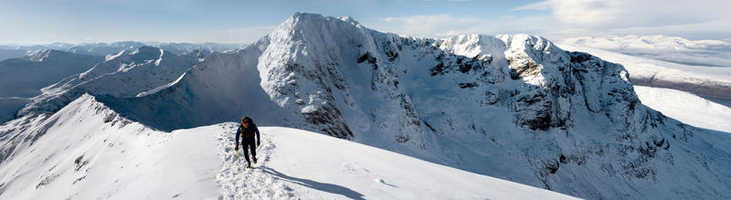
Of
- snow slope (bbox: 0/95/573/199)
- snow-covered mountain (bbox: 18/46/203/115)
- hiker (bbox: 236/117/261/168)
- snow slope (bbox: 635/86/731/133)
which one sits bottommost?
snow slope (bbox: 635/86/731/133)

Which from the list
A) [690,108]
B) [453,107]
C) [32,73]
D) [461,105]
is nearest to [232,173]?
[453,107]

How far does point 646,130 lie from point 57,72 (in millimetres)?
219553

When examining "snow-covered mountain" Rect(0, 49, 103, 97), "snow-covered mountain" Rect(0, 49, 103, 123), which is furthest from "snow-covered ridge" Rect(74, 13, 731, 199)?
"snow-covered mountain" Rect(0, 49, 103, 97)

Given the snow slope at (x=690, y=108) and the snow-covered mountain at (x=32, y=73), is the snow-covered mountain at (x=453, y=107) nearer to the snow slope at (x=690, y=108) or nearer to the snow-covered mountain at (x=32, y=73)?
the snow slope at (x=690, y=108)

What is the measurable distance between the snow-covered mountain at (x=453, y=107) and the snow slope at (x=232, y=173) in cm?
188

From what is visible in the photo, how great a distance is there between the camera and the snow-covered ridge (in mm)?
26562

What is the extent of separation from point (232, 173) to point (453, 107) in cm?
4275

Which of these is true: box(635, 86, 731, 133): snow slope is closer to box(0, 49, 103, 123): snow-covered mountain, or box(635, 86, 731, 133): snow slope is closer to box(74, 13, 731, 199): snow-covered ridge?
box(74, 13, 731, 199): snow-covered ridge

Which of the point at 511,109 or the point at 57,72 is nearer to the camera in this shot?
the point at 511,109

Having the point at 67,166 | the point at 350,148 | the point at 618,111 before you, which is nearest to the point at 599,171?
the point at 618,111

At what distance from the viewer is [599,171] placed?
4281 centimetres

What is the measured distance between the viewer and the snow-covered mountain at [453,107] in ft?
85.4

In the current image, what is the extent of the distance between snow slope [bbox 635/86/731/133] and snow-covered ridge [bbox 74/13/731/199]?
132 feet

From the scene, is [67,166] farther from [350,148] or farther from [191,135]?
[350,148]
